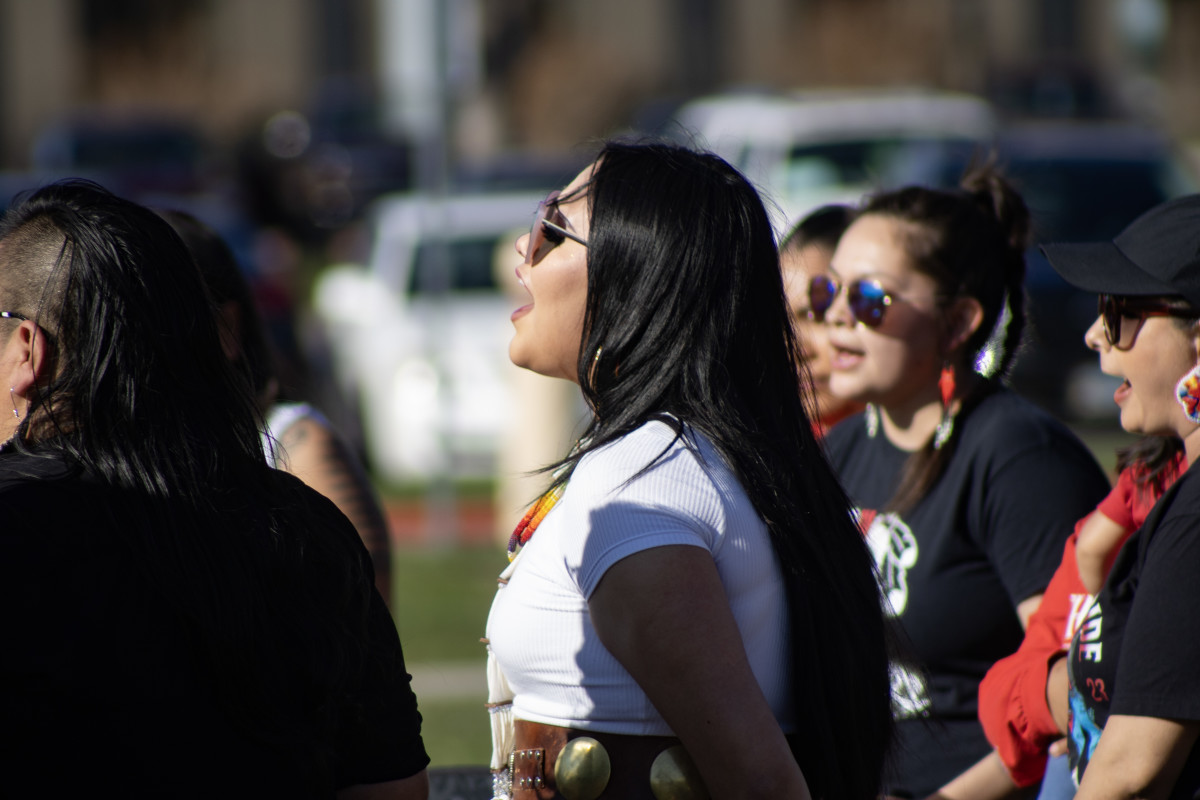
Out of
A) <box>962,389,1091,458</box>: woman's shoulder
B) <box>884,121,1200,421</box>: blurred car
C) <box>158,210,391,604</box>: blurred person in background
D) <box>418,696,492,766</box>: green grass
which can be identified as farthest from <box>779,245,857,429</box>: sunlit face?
<box>884,121,1200,421</box>: blurred car

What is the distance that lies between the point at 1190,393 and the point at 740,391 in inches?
32.1

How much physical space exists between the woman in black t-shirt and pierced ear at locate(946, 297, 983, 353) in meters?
0.45

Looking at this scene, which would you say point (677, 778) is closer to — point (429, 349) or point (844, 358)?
point (844, 358)

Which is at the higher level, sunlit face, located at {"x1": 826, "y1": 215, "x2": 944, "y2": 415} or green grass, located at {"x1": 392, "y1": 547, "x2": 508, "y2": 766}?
sunlit face, located at {"x1": 826, "y1": 215, "x2": 944, "y2": 415}

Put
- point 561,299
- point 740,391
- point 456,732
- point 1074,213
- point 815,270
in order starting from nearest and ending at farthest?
point 740,391, point 561,299, point 815,270, point 456,732, point 1074,213

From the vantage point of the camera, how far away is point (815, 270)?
380 centimetres

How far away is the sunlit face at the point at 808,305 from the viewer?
3668mm

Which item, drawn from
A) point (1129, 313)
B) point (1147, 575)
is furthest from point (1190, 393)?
point (1147, 575)

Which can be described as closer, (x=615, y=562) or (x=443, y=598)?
(x=615, y=562)

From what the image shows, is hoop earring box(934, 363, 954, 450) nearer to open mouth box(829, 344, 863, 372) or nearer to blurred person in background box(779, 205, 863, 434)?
open mouth box(829, 344, 863, 372)

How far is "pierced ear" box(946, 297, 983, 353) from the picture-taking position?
10.4ft

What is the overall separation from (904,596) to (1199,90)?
29.2 m

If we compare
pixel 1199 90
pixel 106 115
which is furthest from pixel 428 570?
pixel 1199 90

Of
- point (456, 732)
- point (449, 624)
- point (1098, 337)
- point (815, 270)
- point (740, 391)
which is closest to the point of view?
point (740, 391)
